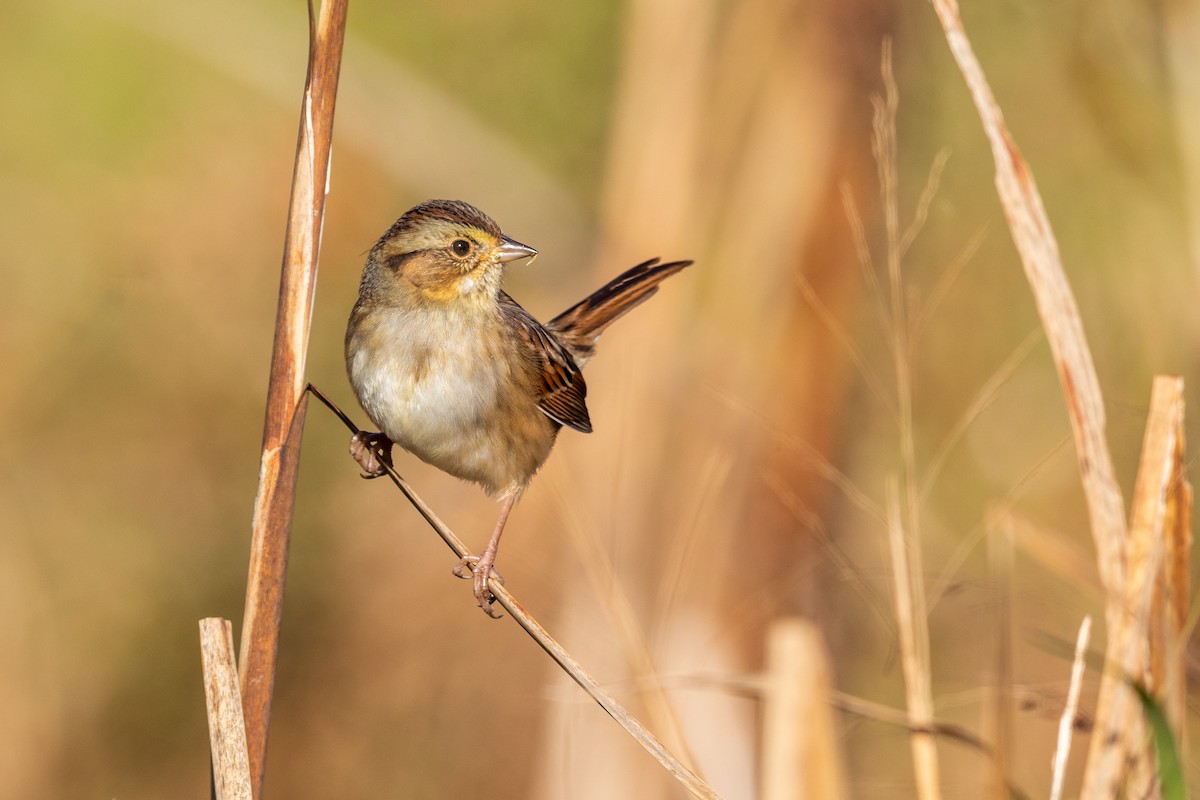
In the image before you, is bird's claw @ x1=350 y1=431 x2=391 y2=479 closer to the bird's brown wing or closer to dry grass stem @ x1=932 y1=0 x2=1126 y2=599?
the bird's brown wing

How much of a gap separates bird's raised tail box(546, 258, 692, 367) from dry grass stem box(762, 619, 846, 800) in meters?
1.63

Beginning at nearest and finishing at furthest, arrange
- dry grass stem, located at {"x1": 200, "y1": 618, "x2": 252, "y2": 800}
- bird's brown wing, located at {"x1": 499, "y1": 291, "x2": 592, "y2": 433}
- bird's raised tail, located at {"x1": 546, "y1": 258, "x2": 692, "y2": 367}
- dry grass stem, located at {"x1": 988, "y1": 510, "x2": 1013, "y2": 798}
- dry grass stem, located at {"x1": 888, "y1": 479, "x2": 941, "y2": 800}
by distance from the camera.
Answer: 1. dry grass stem, located at {"x1": 200, "y1": 618, "x2": 252, "y2": 800}
2. dry grass stem, located at {"x1": 988, "y1": 510, "x2": 1013, "y2": 798}
3. dry grass stem, located at {"x1": 888, "y1": 479, "x2": 941, "y2": 800}
4. bird's brown wing, located at {"x1": 499, "y1": 291, "x2": 592, "y2": 433}
5. bird's raised tail, located at {"x1": 546, "y1": 258, "x2": 692, "y2": 367}

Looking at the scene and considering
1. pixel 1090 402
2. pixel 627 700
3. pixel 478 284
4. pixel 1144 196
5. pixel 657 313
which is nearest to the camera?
pixel 1090 402

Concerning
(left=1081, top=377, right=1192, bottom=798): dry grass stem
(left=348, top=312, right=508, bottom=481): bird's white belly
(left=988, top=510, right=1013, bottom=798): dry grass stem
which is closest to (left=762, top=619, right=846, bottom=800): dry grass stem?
(left=988, top=510, right=1013, bottom=798): dry grass stem

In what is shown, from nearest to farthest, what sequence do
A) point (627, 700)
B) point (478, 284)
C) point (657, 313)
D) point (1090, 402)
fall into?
point (1090, 402) → point (627, 700) → point (478, 284) → point (657, 313)

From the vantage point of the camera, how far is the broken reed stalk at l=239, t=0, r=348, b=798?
145cm

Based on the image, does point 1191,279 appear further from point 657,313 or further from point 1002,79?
point 1002,79

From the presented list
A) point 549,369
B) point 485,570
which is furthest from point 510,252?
point 485,570

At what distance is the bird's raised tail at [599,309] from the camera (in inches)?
127

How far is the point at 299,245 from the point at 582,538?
63cm

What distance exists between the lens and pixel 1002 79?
5180 millimetres

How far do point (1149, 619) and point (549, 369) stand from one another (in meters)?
1.65

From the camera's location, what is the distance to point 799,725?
1678 millimetres

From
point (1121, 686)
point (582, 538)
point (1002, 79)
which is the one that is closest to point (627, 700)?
point (582, 538)
